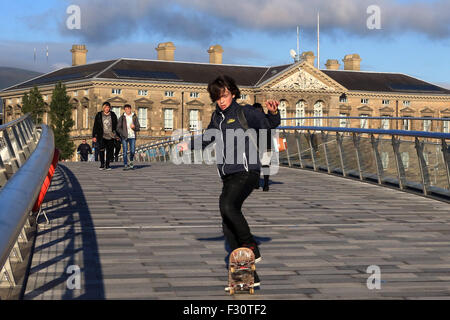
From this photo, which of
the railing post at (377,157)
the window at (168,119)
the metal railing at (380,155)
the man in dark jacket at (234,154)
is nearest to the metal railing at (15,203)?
the man in dark jacket at (234,154)

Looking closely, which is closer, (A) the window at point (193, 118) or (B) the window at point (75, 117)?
(A) the window at point (193, 118)

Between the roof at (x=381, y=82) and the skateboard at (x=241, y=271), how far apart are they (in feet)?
294

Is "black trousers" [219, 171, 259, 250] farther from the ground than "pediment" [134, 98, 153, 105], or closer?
closer

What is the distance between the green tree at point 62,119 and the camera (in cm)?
8338

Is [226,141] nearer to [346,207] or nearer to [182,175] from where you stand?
[346,207]

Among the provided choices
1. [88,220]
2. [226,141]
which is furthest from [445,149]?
[226,141]

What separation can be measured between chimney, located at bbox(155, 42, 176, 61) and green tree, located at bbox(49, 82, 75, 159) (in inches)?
676

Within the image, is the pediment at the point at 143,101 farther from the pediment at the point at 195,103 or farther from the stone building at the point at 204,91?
the pediment at the point at 195,103

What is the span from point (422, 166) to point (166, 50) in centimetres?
8617

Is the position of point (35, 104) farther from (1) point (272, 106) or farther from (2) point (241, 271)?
(2) point (241, 271)

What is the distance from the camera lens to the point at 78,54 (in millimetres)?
103938

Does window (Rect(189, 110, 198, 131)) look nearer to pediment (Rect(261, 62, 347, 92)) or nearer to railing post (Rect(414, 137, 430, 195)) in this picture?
pediment (Rect(261, 62, 347, 92))

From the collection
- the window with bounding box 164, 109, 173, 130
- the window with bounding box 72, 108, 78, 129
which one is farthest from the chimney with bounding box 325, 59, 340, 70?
the window with bounding box 72, 108, 78, 129

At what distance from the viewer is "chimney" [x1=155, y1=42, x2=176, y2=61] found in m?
97.7
